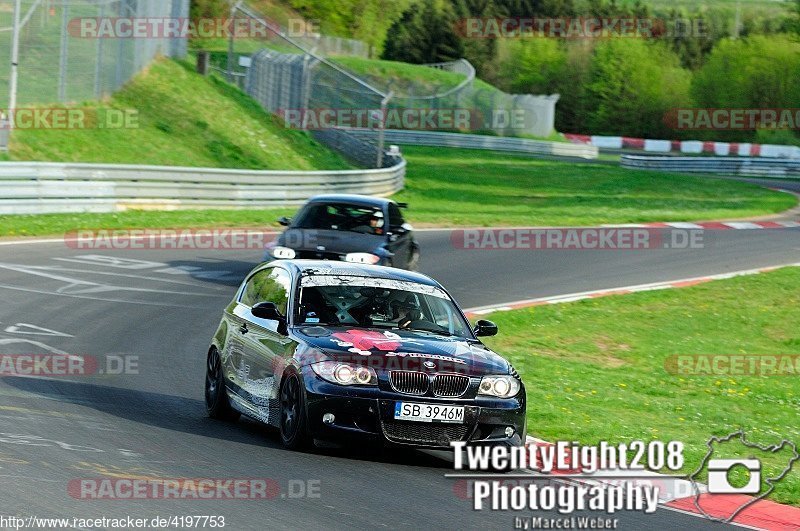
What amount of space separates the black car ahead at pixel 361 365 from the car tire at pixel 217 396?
1cm

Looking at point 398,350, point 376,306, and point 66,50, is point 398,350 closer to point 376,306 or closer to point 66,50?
point 376,306

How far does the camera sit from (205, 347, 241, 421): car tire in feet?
36.9

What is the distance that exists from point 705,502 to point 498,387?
1.67 m

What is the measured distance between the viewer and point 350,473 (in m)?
9.09

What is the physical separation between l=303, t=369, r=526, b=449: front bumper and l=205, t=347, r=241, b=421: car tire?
1851mm

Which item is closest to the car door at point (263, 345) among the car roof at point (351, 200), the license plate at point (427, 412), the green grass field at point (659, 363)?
the license plate at point (427, 412)

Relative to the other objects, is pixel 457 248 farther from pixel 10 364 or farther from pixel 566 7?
pixel 566 7

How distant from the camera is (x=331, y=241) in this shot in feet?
63.8

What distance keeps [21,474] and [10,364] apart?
16.7 ft

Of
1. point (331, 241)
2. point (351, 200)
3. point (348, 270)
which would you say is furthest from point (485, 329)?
point (351, 200)

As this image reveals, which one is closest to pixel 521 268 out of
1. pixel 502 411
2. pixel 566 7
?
pixel 502 411

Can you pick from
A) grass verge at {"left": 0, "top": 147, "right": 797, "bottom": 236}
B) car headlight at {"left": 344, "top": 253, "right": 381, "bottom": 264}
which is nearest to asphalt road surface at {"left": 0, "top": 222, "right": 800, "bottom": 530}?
car headlight at {"left": 344, "top": 253, "right": 381, "bottom": 264}

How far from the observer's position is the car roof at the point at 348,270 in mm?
11031

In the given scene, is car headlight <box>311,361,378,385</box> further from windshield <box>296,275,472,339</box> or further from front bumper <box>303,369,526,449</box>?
windshield <box>296,275,472,339</box>
